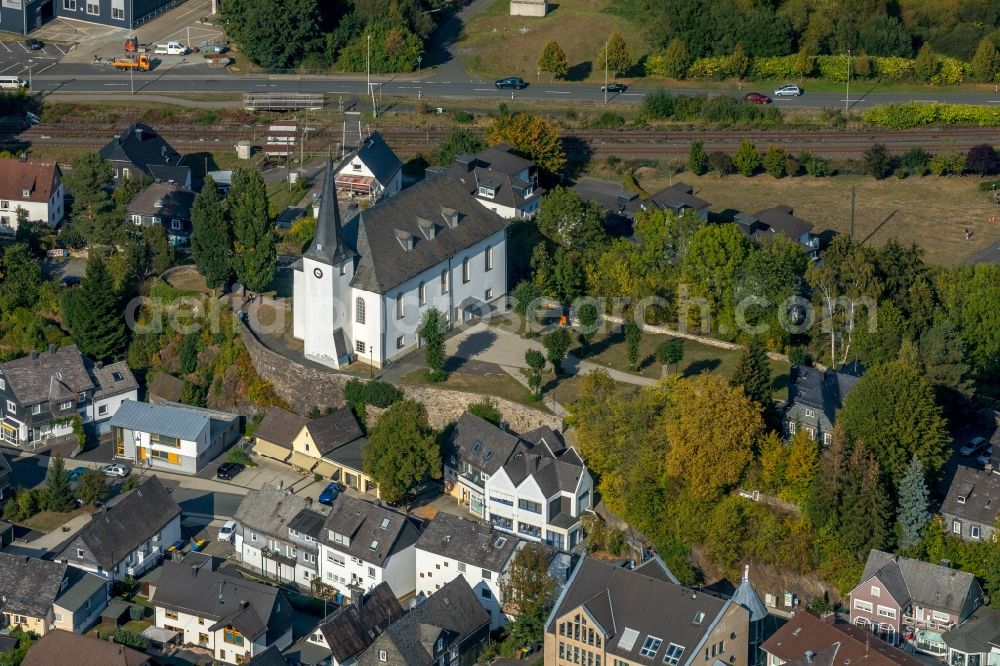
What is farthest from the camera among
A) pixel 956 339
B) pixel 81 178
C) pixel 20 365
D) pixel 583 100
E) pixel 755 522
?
pixel 583 100

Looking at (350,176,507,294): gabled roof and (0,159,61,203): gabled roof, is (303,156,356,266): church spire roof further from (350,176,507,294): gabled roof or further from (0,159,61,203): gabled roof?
(0,159,61,203): gabled roof

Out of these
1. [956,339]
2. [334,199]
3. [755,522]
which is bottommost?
[755,522]

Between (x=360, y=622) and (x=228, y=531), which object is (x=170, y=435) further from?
(x=360, y=622)

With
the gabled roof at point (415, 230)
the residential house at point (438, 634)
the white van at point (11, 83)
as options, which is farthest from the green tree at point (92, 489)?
the white van at point (11, 83)

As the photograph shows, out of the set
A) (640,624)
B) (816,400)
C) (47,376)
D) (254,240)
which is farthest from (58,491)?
(816,400)

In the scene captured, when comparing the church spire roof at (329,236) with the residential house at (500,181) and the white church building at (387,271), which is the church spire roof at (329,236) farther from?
the residential house at (500,181)

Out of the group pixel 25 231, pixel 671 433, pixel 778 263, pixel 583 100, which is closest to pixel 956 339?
pixel 778 263

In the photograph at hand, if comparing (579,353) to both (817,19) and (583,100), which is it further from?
(817,19)
